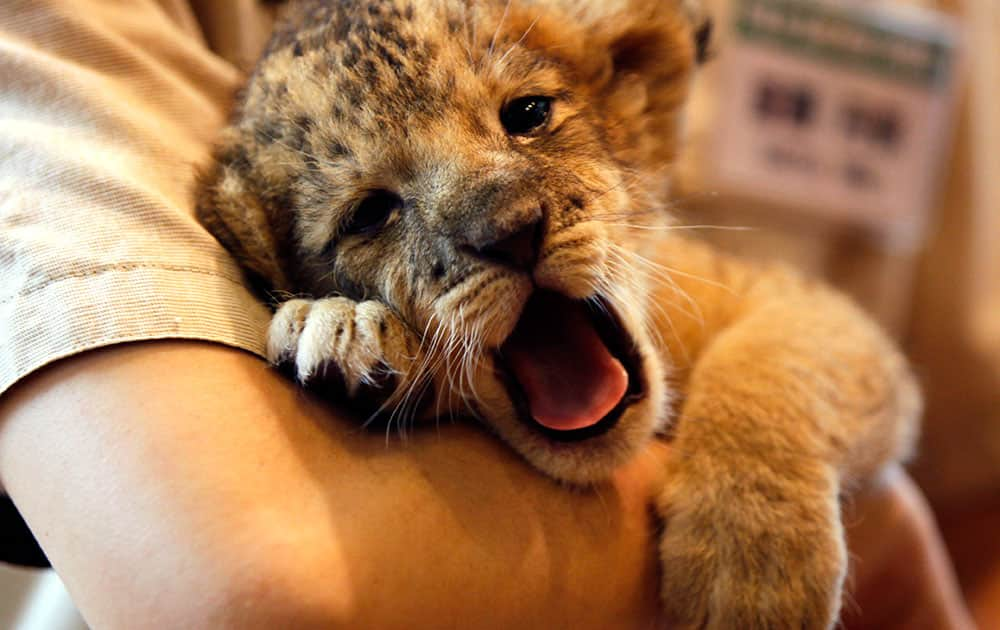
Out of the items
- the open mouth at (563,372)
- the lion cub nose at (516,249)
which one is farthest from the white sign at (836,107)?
the lion cub nose at (516,249)

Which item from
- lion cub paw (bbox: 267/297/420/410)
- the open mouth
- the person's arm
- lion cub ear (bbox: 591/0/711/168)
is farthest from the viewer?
lion cub ear (bbox: 591/0/711/168)

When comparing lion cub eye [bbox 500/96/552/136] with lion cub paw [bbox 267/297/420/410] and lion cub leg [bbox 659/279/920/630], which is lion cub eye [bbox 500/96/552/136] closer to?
lion cub paw [bbox 267/297/420/410]

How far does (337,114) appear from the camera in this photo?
1.27 meters

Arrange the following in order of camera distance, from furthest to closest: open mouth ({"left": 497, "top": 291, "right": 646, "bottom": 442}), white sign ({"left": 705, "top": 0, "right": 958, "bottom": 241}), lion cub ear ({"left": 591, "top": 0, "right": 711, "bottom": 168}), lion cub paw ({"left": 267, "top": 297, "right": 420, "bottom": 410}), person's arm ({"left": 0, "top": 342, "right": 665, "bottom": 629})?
white sign ({"left": 705, "top": 0, "right": 958, "bottom": 241}) < lion cub ear ({"left": 591, "top": 0, "right": 711, "bottom": 168}) < open mouth ({"left": 497, "top": 291, "right": 646, "bottom": 442}) < lion cub paw ({"left": 267, "top": 297, "right": 420, "bottom": 410}) < person's arm ({"left": 0, "top": 342, "right": 665, "bottom": 629})

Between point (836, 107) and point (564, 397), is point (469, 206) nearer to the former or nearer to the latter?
point (564, 397)

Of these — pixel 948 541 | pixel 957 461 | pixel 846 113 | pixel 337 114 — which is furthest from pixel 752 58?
pixel 337 114

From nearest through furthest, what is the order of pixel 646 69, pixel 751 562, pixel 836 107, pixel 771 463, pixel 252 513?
pixel 252 513
pixel 751 562
pixel 771 463
pixel 646 69
pixel 836 107

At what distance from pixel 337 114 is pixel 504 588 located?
75 centimetres

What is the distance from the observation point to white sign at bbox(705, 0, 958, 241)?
2.85 metres

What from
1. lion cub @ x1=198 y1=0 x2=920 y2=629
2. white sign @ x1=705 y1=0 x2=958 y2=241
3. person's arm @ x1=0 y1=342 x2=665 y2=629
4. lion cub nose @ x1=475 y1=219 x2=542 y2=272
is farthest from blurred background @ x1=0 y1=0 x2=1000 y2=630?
person's arm @ x1=0 y1=342 x2=665 y2=629

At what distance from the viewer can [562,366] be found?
1.24m

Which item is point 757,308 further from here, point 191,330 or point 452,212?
point 191,330

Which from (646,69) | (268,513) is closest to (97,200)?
(268,513)

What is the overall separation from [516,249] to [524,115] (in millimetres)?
324
